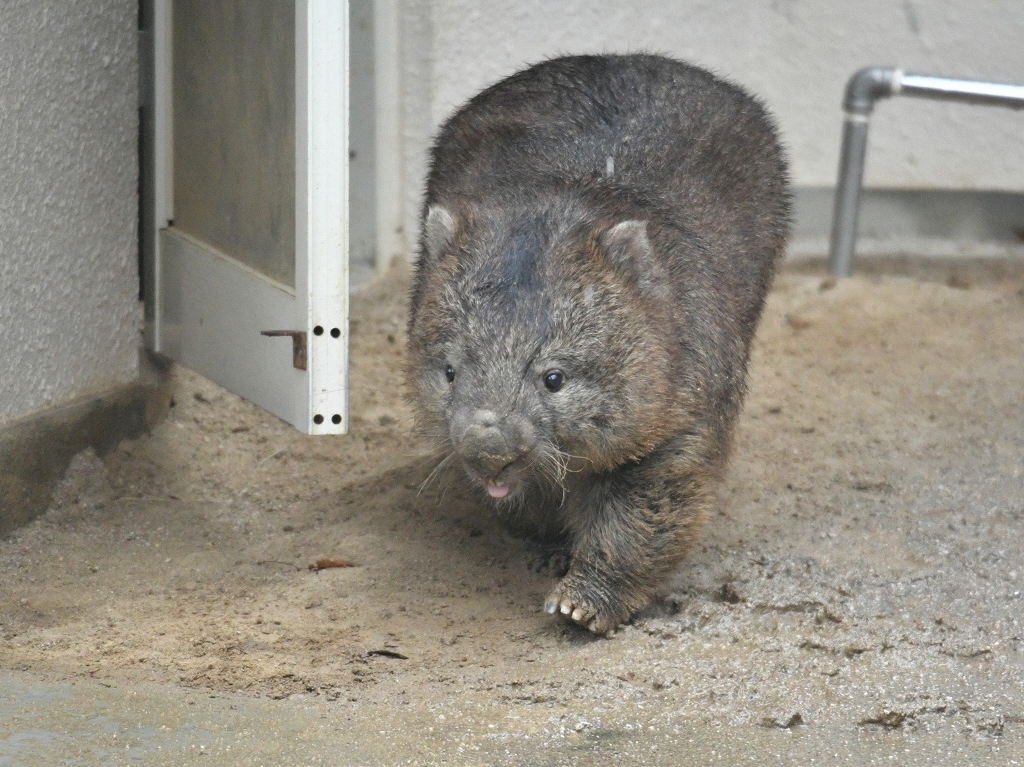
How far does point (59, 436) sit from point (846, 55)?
4909 millimetres

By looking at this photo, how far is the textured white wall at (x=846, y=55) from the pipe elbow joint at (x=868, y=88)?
527mm

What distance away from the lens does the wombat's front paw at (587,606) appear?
11.8 ft

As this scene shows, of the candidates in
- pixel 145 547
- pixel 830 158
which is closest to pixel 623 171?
pixel 145 547

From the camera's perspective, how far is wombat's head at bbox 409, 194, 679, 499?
3.40 meters

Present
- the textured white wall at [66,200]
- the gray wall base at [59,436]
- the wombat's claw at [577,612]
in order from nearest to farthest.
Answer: the wombat's claw at [577,612] < the textured white wall at [66,200] < the gray wall base at [59,436]

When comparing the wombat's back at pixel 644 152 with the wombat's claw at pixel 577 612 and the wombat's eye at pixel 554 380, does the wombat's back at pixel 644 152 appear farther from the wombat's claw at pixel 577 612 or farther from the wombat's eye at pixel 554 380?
the wombat's claw at pixel 577 612

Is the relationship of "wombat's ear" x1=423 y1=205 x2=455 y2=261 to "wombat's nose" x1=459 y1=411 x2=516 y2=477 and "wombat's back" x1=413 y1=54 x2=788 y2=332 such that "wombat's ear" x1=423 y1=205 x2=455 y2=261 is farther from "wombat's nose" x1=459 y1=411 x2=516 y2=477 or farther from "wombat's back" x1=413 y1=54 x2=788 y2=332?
"wombat's nose" x1=459 y1=411 x2=516 y2=477

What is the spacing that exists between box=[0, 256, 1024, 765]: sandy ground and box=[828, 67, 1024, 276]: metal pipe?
3.82 feet

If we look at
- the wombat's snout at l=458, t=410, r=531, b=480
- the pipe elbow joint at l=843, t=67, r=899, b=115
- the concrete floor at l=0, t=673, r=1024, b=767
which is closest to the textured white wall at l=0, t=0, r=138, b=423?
the concrete floor at l=0, t=673, r=1024, b=767

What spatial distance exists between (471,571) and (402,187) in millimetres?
2762

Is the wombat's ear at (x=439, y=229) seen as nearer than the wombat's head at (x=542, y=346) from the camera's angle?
No

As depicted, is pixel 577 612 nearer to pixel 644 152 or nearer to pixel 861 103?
pixel 644 152

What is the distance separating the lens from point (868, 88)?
21.4 feet

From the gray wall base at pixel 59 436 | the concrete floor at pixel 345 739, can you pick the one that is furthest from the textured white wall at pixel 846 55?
the concrete floor at pixel 345 739
